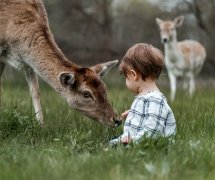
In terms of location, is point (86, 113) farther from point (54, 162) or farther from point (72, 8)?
point (72, 8)

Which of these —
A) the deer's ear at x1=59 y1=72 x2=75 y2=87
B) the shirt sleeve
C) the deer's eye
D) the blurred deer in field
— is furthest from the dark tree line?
the shirt sleeve

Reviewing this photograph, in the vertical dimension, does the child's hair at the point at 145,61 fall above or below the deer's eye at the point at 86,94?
above

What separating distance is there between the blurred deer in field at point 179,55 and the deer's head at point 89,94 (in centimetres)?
800

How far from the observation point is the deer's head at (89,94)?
7148 millimetres

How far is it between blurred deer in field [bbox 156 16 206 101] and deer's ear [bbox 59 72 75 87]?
26.4 ft

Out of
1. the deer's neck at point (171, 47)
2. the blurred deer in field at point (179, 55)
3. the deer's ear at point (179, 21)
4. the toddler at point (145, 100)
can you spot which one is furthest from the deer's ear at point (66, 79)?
the deer's ear at point (179, 21)

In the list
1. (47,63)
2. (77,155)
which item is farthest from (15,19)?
(77,155)

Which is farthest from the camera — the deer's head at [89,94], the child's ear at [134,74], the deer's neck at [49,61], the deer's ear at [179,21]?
the deer's ear at [179,21]

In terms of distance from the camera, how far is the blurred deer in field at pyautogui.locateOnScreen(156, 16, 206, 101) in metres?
15.8

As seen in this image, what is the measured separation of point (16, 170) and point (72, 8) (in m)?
14.6

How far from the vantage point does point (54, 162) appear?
15.8 feet

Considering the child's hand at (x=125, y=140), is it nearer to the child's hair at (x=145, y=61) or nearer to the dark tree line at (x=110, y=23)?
the child's hair at (x=145, y=61)

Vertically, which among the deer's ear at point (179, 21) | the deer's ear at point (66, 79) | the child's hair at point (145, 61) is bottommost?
the deer's ear at point (179, 21)

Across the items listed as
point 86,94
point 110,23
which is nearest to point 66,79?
point 86,94
